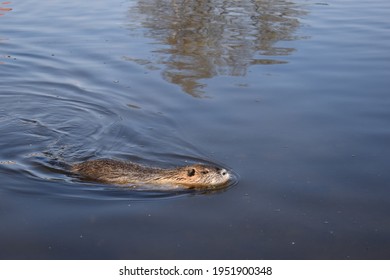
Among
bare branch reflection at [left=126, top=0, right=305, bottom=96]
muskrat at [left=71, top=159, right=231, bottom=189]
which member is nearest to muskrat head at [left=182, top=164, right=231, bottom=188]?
muskrat at [left=71, top=159, right=231, bottom=189]

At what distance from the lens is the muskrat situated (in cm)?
651

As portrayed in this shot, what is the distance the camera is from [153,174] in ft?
22.3

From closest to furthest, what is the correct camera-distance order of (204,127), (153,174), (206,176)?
(206,176) → (153,174) → (204,127)

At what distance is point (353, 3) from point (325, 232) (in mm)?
10233

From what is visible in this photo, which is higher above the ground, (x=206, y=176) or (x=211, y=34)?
(x=211, y=34)

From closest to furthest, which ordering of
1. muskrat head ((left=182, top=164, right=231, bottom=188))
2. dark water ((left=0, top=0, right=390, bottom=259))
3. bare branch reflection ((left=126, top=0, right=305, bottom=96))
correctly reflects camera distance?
dark water ((left=0, top=0, right=390, bottom=259)) → muskrat head ((left=182, top=164, right=231, bottom=188)) → bare branch reflection ((left=126, top=0, right=305, bottom=96))

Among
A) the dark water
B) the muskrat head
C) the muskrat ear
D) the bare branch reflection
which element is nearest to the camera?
the dark water

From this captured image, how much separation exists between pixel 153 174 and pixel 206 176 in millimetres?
603

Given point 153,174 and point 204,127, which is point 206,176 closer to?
point 153,174

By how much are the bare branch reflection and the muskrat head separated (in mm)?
2794

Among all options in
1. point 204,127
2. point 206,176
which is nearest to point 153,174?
point 206,176

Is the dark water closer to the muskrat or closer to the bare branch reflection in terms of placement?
the bare branch reflection

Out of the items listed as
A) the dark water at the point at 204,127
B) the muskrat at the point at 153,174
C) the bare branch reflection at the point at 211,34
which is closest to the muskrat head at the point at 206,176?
the muskrat at the point at 153,174

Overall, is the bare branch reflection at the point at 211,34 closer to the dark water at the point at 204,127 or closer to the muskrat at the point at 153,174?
the dark water at the point at 204,127
